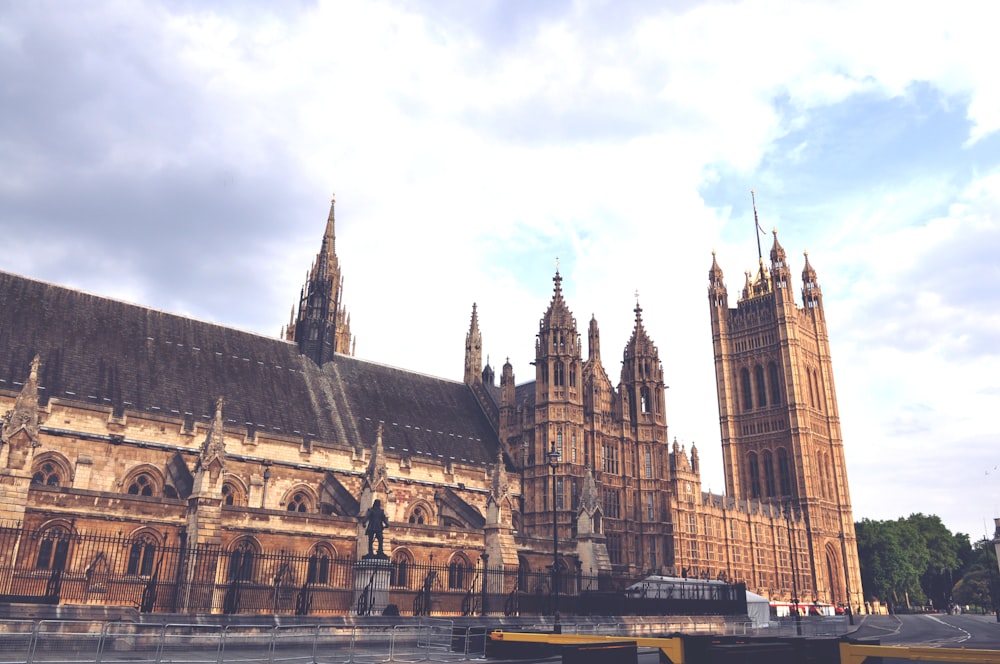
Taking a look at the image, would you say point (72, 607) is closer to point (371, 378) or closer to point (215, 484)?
point (215, 484)

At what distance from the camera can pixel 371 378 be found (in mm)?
48031

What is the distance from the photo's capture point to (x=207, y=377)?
39156 millimetres

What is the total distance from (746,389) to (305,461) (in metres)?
84.1

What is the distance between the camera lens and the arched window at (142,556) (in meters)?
28.5

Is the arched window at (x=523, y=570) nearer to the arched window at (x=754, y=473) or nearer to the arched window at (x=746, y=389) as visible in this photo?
the arched window at (x=754, y=473)

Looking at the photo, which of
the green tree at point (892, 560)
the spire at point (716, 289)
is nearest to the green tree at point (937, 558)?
the green tree at point (892, 560)

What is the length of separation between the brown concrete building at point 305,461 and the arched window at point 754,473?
39.3 m

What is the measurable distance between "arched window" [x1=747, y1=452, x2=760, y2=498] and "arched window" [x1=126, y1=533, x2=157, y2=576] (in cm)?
8810

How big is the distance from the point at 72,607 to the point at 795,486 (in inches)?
3610

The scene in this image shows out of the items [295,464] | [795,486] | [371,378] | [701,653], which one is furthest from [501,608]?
[795,486]

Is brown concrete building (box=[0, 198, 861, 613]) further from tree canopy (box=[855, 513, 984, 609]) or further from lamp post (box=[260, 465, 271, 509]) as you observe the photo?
tree canopy (box=[855, 513, 984, 609])

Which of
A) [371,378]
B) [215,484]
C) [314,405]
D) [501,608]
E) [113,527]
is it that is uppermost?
[371,378]

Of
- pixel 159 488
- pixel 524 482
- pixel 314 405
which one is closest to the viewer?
pixel 159 488

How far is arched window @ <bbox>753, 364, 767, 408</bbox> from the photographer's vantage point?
343ft
